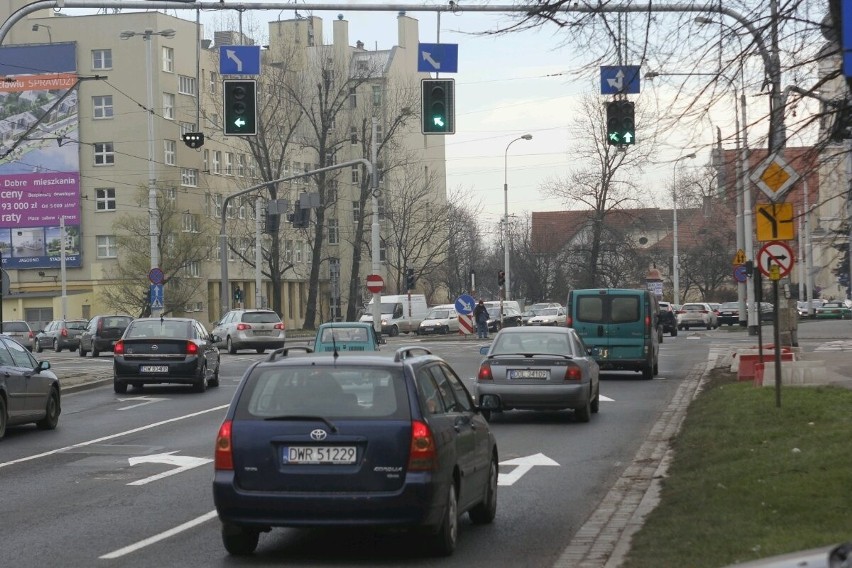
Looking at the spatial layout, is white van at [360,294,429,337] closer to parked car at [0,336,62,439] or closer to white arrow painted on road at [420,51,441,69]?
white arrow painted on road at [420,51,441,69]

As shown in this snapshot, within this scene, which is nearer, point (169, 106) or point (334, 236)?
point (169, 106)

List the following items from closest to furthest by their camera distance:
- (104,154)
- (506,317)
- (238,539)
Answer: (238,539) < (506,317) < (104,154)

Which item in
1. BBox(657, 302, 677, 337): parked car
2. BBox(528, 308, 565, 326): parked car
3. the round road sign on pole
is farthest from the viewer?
BBox(528, 308, 565, 326): parked car

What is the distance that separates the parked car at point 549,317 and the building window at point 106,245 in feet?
88.3

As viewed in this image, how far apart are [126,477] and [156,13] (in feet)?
246

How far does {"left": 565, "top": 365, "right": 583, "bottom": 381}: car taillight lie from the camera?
20.9m

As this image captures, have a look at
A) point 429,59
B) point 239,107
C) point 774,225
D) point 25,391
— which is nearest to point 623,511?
point 774,225

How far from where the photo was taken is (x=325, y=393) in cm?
955

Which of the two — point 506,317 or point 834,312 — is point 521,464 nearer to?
point 506,317

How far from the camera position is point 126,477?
1484 cm

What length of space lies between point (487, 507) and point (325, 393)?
2221 millimetres

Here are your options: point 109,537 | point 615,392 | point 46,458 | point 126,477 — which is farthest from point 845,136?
point 615,392

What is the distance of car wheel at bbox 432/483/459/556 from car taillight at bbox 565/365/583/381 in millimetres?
11259


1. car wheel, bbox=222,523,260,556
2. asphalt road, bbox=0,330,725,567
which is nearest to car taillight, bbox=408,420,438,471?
asphalt road, bbox=0,330,725,567
